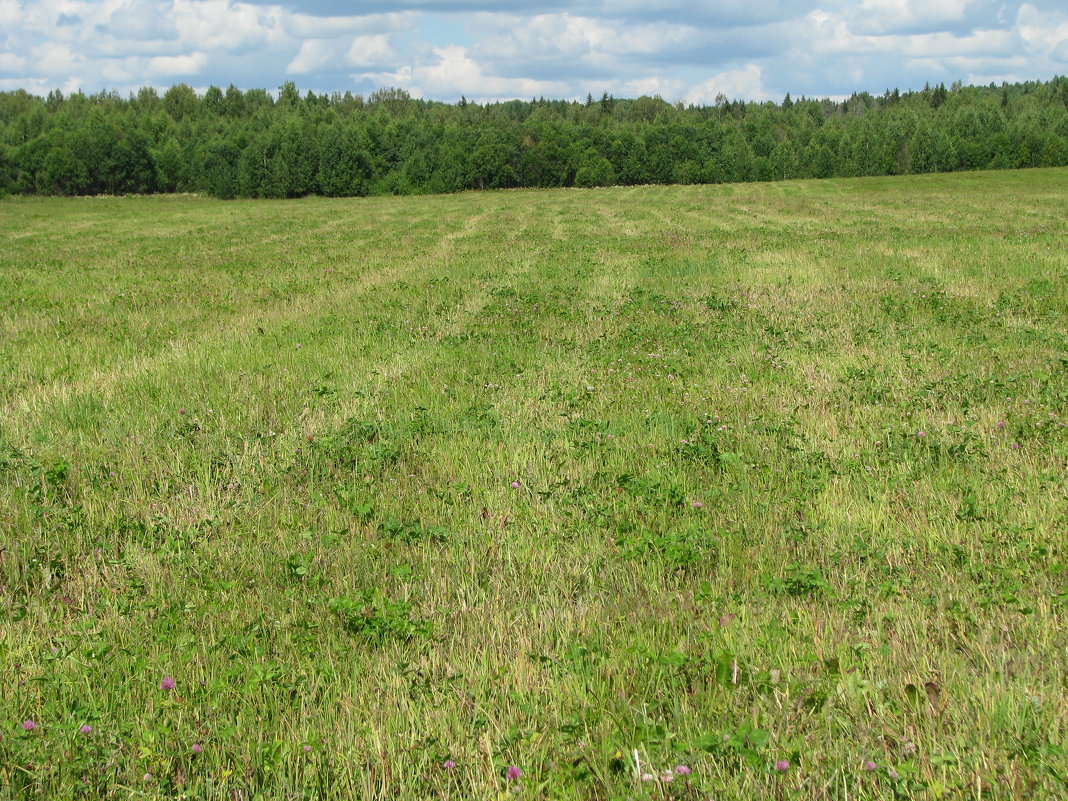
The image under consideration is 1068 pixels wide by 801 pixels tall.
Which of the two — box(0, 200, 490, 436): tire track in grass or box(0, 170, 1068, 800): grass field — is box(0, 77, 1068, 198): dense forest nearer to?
box(0, 200, 490, 436): tire track in grass

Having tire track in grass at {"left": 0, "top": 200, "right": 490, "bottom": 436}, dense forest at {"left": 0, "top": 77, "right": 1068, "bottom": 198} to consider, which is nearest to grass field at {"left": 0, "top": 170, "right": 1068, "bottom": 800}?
tire track in grass at {"left": 0, "top": 200, "right": 490, "bottom": 436}

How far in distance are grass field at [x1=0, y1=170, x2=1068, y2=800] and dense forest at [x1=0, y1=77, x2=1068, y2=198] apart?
97.8 m

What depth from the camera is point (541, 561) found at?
4.82 meters

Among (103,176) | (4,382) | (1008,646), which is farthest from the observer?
(103,176)

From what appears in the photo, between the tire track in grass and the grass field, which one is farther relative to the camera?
the tire track in grass

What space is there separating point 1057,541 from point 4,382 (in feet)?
34.6

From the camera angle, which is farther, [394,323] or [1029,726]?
[394,323]

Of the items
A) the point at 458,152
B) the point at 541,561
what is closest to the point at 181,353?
the point at 541,561

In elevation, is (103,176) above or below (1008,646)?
above

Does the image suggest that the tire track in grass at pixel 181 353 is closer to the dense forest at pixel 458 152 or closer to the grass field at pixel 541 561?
the grass field at pixel 541 561

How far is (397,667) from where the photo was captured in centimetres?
374

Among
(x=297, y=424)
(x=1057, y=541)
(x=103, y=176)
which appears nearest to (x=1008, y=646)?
(x=1057, y=541)

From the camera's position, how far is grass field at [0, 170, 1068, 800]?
3125mm

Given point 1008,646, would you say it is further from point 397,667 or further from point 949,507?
point 397,667
